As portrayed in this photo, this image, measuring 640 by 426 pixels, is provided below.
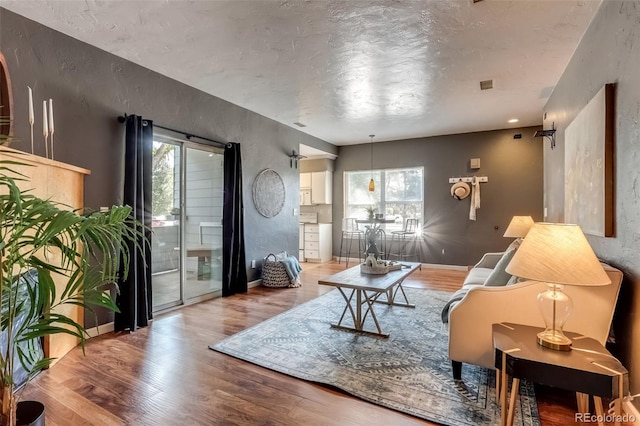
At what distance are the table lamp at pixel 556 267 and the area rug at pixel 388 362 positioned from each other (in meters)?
0.60

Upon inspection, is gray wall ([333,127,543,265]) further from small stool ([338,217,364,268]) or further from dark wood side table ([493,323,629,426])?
dark wood side table ([493,323,629,426])

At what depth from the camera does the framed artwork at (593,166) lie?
79.1 inches

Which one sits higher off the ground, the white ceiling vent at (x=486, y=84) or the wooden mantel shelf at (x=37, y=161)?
the white ceiling vent at (x=486, y=84)

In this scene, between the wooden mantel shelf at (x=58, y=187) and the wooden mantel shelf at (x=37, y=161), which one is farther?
the wooden mantel shelf at (x=58, y=187)

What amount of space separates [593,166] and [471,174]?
4.18 meters

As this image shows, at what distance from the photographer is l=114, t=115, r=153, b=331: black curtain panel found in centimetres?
318

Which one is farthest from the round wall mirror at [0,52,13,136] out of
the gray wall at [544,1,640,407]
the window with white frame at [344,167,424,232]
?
the window with white frame at [344,167,424,232]

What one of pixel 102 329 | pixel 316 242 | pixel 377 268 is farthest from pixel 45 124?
pixel 316 242

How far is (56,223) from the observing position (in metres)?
1.03

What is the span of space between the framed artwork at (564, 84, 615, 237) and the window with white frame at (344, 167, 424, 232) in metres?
3.92

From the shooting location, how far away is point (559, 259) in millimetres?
1532

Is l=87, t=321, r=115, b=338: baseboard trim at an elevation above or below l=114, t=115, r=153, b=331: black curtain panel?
below

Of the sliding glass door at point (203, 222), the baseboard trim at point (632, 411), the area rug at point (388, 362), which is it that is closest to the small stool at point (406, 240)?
the area rug at point (388, 362)

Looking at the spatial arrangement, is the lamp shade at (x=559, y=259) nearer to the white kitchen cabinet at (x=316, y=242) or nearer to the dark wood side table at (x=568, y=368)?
the dark wood side table at (x=568, y=368)
